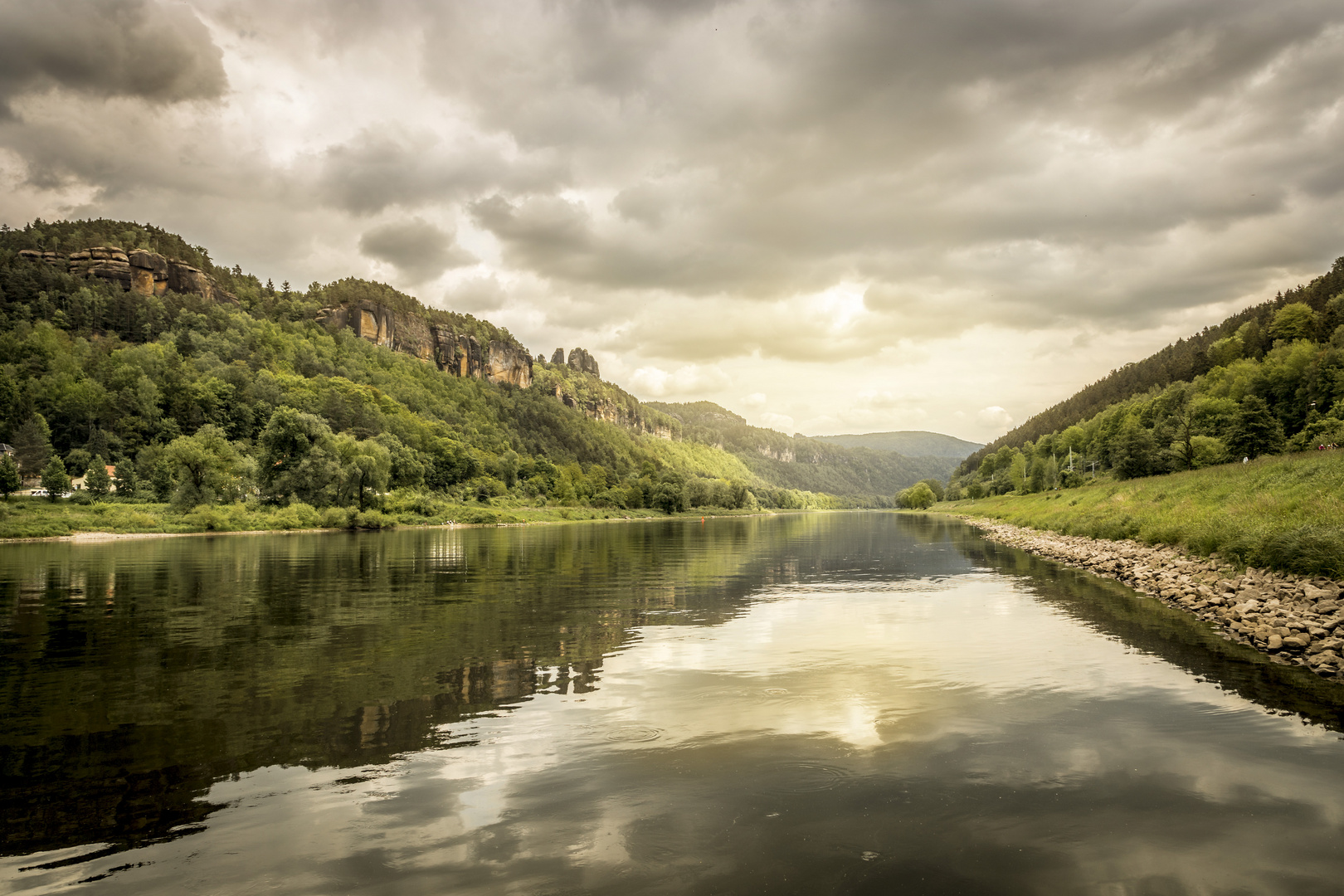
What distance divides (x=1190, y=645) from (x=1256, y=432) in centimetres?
6645

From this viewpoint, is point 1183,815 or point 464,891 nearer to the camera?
point 464,891

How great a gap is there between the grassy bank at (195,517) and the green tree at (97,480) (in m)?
5.02

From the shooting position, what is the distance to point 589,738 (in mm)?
12906

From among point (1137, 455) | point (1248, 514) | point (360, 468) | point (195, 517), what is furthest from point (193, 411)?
point (1137, 455)

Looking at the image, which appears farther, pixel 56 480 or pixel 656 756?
pixel 56 480

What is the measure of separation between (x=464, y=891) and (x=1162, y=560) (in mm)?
39865

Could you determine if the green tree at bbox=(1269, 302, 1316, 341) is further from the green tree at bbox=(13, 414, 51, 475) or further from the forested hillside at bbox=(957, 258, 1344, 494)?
the green tree at bbox=(13, 414, 51, 475)

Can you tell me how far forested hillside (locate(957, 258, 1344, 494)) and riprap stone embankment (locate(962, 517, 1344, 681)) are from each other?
34195 mm

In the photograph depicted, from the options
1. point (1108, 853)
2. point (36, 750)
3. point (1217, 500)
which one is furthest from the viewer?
point (1217, 500)

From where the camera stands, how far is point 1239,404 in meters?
96.2

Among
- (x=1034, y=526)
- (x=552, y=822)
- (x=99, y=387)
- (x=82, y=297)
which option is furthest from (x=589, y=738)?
(x=82, y=297)

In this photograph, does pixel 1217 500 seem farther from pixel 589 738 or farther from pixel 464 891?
pixel 464 891

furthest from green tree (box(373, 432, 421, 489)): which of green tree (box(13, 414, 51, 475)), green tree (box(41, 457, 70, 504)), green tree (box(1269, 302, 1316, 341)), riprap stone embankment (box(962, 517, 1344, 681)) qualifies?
green tree (box(1269, 302, 1316, 341))

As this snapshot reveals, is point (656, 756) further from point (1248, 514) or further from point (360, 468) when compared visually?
point (360, 468)
